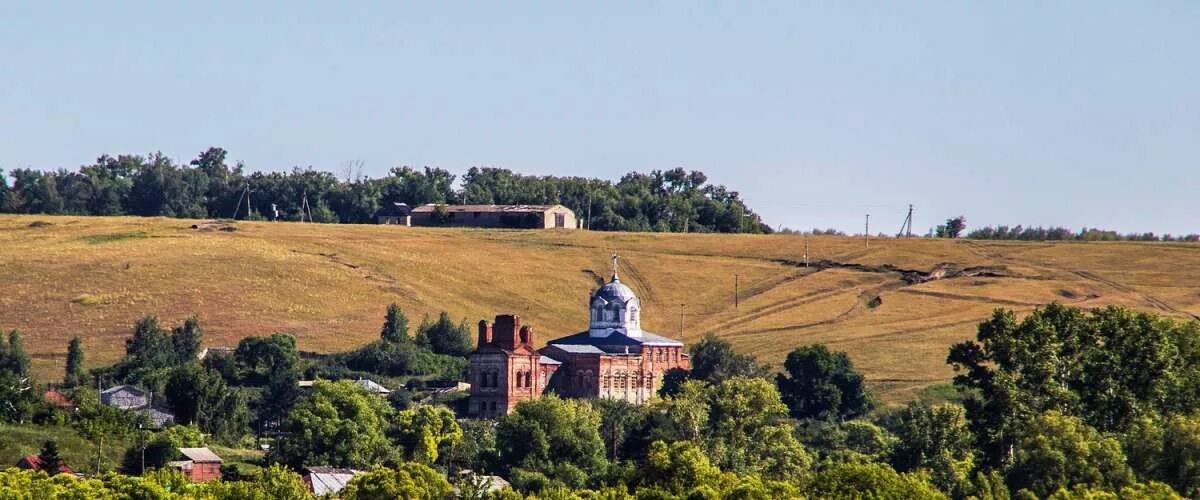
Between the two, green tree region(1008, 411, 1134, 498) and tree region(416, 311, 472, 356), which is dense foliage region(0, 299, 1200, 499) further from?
tree region(416, 311, 472, 356)

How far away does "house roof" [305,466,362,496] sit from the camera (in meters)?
Result: 114

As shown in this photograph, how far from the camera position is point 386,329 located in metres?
174

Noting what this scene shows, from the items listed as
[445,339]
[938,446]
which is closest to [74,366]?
[445,339]

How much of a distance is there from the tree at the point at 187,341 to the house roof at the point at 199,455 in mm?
42063

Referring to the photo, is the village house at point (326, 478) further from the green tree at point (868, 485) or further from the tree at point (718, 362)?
the tree at point (718, 362)

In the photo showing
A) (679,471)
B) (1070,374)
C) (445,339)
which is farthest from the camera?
(445,339)

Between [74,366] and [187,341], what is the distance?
36.8 ft

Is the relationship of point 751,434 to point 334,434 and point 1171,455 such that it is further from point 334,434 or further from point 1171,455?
point 1171,455

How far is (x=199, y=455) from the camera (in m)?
121

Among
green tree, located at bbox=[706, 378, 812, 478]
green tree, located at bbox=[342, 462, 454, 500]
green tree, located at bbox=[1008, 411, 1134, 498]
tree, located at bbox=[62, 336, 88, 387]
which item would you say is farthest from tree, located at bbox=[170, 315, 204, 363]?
green tree, located at bbox=[1008, 411, 1134, 498]

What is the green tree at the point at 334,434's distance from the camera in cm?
12194

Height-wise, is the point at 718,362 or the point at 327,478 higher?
the point at 718,362

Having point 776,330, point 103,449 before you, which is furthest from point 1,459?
point 776,330

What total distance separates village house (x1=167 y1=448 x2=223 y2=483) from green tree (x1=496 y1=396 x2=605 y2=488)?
13.3 metres
